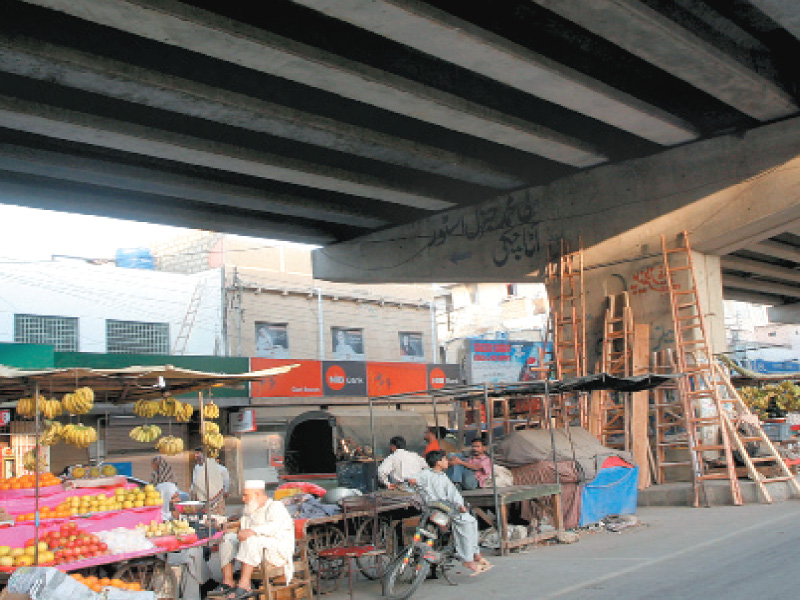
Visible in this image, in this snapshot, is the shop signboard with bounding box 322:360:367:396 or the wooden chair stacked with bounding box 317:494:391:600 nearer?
the wooden chair stacked with bounding box 317:494:391:600

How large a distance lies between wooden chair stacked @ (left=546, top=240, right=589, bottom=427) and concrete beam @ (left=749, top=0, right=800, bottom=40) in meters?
7.17

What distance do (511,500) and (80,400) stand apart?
621 cm

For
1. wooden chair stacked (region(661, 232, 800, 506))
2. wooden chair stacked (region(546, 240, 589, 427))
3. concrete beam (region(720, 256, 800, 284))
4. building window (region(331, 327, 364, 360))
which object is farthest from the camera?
building window (region(331, 327, 364, 360))

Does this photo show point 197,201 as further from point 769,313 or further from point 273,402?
point 769,313

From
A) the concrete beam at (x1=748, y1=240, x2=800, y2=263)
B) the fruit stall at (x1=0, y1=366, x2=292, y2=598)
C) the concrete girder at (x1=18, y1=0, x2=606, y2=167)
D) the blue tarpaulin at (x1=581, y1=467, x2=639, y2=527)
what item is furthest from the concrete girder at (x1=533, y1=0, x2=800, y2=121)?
the concrete beam at (x1=748, y1=240, x2=800, y2=263)

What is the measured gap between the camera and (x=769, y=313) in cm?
4247

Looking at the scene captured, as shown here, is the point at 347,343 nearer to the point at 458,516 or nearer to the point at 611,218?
the point at 611,218

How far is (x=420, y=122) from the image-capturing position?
1603 cm

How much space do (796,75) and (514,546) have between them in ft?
31.7

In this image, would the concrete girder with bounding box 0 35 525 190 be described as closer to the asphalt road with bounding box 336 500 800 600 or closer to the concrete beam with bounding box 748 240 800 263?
the asphalt road with bounding box 336 500 800 600

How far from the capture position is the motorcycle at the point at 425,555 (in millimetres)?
9594

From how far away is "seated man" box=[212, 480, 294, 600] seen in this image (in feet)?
27.8

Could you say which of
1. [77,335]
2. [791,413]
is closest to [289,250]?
[77,335]

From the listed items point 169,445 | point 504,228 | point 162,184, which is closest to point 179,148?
point 162,184
